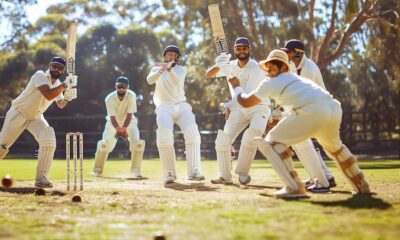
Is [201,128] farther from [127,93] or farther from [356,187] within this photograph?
[356,187]

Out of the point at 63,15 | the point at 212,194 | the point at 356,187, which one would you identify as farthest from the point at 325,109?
the point at 63,15

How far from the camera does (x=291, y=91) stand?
707 centimetres

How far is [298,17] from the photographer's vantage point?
25.7 metres

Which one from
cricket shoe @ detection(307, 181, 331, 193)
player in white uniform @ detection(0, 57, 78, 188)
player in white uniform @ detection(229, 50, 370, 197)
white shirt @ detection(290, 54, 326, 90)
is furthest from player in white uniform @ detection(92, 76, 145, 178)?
player in white uniform @ detection(229, 50, 370, 197)

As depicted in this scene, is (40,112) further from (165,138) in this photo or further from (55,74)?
(165,138)

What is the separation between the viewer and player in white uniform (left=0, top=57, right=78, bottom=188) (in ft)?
31.4

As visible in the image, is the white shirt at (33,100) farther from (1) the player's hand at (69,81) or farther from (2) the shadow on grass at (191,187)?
(2) the shadow on grass at (191,187)

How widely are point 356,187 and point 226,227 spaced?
2.96m

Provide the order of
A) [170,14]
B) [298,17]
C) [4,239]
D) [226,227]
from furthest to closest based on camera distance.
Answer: [170,14], [298,17], [226,227], [4,239]

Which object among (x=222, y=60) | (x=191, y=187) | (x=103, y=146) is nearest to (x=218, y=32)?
(x=222, y=60)

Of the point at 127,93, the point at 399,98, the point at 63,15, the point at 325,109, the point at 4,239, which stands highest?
the point at 63,15

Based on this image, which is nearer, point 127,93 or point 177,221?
point 177,221

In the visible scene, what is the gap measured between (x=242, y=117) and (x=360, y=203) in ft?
11.7

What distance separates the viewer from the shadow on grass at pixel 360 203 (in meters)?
6.29
